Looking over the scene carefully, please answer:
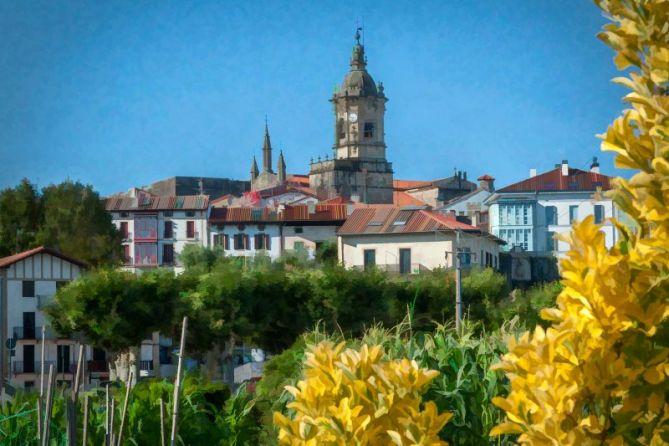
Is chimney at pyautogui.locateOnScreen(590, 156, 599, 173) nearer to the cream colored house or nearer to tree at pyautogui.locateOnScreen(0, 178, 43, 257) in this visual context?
the cream colored house

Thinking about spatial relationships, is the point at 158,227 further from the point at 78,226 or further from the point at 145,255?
the point at 78,226

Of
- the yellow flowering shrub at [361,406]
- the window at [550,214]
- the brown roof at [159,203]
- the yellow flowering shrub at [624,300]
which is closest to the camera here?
the yellow flowering shrub at [624,300]

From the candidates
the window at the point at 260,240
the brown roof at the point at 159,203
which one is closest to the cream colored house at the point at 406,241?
the window at the point at 260,240

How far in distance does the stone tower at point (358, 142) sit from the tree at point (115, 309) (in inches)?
3310

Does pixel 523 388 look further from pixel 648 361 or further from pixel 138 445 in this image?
pixel 138 445

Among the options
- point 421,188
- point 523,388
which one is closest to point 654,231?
point 523,388

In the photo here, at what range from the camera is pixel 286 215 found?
7712 cm

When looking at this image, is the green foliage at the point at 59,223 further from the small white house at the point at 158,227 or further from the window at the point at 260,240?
the small white house at the point at 158,227

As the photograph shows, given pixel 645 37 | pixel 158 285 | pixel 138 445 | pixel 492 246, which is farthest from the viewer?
pixel 492 246

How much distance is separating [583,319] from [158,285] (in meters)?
37.5

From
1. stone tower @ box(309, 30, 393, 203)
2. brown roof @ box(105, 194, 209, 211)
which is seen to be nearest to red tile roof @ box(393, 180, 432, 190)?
stone tower @ box(309, 30, 393, 203)

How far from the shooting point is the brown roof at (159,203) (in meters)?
80.1

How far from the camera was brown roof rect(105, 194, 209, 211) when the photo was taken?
263 feet

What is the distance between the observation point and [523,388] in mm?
2668
